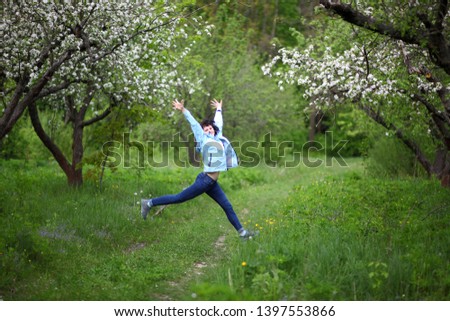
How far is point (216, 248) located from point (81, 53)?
4.94 metres

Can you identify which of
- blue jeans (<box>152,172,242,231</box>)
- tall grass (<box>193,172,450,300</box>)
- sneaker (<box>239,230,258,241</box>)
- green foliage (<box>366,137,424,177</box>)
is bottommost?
green foliage (<box>366,137,424,177</box>)

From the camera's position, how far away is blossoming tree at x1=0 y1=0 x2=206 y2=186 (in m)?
10.5

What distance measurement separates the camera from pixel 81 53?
11.5 meters

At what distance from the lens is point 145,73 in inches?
544

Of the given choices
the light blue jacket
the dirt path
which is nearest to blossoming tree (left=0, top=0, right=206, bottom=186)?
the light blue jacket

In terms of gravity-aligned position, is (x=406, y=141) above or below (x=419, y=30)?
below

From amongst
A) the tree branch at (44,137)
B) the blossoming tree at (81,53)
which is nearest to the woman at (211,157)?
the blossoming tree at (81,53)

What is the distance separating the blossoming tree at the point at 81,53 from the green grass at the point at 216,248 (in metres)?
2.12

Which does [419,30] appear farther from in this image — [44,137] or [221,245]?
[44,137]

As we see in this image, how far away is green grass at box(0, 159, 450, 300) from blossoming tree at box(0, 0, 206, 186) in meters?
2.12

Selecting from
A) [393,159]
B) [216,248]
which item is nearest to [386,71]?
[216,248]

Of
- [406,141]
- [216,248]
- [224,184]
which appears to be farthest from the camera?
[224,184]

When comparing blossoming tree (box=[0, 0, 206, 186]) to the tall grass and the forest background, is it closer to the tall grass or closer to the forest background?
the forest background

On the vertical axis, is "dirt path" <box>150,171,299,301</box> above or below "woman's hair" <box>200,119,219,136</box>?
below
